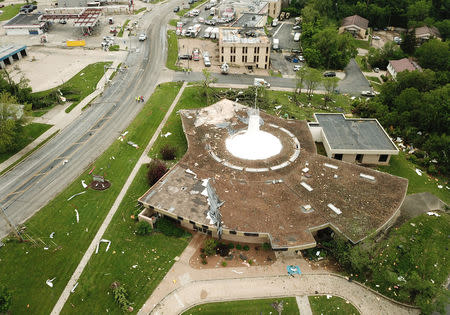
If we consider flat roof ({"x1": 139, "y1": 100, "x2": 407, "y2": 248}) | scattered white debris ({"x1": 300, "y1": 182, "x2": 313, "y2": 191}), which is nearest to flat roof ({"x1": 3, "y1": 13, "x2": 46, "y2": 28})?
flat roof ({"x1": 139, "y1": 100, "x2": 407, "y2": 248})

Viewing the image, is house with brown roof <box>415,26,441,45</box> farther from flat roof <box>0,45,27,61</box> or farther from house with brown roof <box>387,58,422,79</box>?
flat roof <box>0,45,27,61</box>

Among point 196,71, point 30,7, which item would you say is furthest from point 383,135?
point 30,7

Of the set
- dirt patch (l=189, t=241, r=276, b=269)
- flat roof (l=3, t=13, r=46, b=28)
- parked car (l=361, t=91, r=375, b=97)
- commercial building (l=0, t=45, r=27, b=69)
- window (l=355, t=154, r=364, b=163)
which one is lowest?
dirt patch (l=189, t=241, r=276, b=269)

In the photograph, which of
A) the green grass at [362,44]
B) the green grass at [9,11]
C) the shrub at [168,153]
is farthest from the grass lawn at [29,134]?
the green grass at [362,44]

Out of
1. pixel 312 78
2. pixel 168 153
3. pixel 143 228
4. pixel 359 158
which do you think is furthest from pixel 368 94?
pixel 143 228

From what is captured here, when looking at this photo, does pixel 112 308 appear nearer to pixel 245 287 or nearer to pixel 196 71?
pixel 245 287

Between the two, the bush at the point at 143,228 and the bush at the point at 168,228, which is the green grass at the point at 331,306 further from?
the bush at the point at 143,228

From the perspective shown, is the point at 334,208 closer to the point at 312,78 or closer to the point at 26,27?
the point at 312,78
